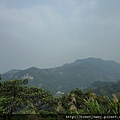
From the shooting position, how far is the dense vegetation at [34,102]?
19672mm

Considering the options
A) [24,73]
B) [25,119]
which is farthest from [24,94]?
[24,73]

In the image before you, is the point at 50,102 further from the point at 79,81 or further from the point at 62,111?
the point at 79,81

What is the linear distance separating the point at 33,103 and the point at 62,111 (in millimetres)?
3240

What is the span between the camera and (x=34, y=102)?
22859mm

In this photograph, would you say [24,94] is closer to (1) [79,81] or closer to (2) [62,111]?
(2) [62,111]

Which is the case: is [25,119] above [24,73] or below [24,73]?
below

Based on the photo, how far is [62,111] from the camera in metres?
21.8

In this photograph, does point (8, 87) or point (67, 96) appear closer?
point (8, 87)

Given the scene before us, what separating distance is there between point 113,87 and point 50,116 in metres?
62.3

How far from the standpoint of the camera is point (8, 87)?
21672mm

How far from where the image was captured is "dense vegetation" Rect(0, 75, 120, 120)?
19.7m

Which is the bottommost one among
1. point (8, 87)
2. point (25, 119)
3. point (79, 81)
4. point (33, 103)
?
point (25, 119)

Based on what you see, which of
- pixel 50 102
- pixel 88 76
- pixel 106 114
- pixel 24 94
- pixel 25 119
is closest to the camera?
pixel 106 114

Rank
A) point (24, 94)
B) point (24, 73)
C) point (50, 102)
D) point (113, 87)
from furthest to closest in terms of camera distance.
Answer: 1. point (24, 73)
2. point (113, 87)
3. point (50, 102)
4. point (24, 94)
